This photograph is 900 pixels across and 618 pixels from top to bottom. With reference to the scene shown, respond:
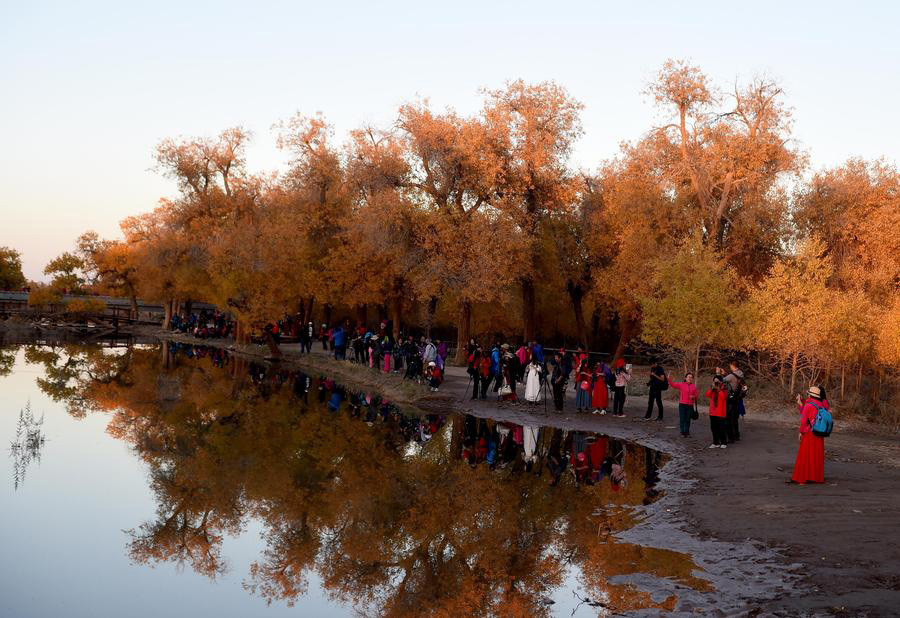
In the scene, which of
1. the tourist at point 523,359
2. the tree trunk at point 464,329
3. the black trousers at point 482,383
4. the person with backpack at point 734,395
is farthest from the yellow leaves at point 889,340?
the tree trunk at point 464,329

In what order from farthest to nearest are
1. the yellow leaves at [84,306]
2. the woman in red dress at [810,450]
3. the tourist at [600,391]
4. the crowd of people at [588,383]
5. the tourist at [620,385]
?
the yellow leaves at [84,306], the tourist at [600,391], the tourist at [620,385], the crowd of people at [588,383], the woman in red dress at [810,450]

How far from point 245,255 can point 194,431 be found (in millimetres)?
22045

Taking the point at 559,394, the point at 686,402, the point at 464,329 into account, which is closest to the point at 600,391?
the point at 559,394

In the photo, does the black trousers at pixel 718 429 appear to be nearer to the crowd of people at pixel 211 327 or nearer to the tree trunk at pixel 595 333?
the tree trunk at pixel 595 333

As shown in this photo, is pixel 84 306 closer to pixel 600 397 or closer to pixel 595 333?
pixel 595 333

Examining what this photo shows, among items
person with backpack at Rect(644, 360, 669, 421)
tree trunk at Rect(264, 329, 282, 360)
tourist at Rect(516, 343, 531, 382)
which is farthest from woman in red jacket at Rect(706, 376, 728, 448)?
tree trunk at Rect(264, 329, 282, 360)

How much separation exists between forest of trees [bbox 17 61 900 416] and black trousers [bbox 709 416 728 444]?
28.2ft

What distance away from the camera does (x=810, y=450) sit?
50.5 ft

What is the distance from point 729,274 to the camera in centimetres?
3262

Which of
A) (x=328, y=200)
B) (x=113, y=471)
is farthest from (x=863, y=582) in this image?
(x=328, y=200)

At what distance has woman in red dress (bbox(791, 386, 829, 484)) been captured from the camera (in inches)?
A: 599

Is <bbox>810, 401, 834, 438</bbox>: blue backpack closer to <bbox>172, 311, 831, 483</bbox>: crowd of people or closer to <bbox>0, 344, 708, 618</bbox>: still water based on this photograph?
<bbox>172, 311, 831, 483</bbox>: crowd of people

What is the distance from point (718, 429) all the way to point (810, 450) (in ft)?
15.8

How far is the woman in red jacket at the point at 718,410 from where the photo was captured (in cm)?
1934
